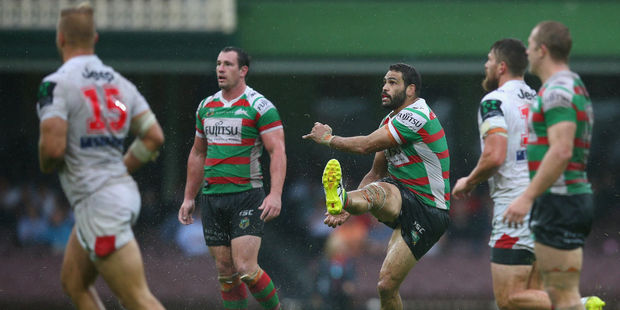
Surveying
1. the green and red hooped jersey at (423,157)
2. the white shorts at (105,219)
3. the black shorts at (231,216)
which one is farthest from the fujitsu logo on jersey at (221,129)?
the white shorts at (105,219)

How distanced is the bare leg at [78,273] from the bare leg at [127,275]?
238mm

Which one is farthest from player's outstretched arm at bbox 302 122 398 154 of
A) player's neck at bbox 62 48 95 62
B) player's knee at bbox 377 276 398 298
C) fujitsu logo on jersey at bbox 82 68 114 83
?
player's neck at bbox 62 48 95 62

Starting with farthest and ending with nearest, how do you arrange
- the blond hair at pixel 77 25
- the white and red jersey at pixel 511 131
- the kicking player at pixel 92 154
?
the white and red jersey at pixel 511 131
the blond hair at pixel 77 25
the kicking player at pixel 92 154

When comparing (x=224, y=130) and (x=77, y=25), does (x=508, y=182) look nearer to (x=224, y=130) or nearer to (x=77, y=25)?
(x=224, y=130)

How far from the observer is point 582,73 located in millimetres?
15828

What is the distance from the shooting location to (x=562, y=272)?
5.18 meters

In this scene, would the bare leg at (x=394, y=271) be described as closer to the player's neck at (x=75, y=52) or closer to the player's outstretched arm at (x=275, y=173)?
the player's outstretched arm at (x=275, y=173)

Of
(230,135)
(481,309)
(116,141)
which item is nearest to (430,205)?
(230,135)

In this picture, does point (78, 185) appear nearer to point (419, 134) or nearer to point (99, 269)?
point (99, 269)

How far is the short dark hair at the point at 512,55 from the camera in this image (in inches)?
255

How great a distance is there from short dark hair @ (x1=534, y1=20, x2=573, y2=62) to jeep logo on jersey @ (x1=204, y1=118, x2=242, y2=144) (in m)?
2.80

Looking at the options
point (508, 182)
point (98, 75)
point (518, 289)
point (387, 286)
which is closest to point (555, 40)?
point (508, 182)

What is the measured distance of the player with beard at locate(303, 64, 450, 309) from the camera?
7025 millimetres

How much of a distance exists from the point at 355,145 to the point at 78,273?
9.08ft
